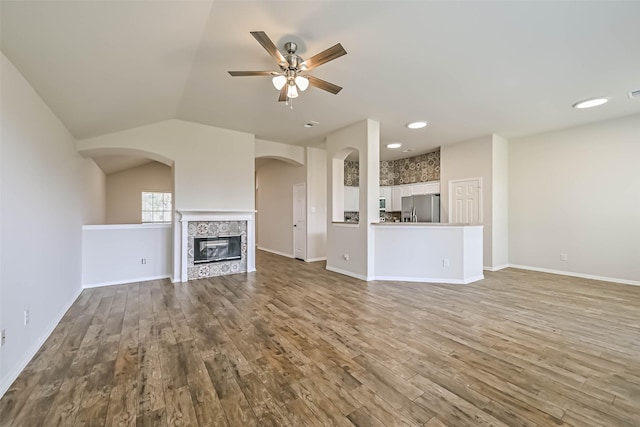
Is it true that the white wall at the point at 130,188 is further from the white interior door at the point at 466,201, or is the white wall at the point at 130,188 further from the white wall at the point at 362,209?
the white interior door at the point at 466,201

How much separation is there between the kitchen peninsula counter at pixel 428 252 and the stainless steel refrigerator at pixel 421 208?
1.87 m

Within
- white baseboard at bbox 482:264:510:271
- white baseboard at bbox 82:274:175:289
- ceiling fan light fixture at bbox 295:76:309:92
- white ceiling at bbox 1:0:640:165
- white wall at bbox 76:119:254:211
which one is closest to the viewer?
white ceiling at bbox 1:0:640:165

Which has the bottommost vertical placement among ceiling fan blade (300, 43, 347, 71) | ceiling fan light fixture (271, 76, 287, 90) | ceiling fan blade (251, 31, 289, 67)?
ceiling fan light fixture (271, 76, 287, 90)

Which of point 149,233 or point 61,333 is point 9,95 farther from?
point 149,233

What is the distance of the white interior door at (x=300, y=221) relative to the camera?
6537mm

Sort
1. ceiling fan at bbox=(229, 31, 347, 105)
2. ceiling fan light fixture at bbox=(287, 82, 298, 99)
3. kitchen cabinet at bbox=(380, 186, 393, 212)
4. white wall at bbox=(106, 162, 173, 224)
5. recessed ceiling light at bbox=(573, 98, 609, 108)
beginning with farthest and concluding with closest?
1. kitchen cabinet at bbox=(380, 186, 393, 212)
2. white wall at bbox=(106, 162, 173, 224)
3. recessed ceiling light at bbox=(573, 98, 609, 108)
4. ceiling fan light fixture at bbox=(287, 82, 298, 99)
5. ceiling fan at bbox=(229, 31, 347, 105)

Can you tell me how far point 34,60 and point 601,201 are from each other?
25.8ft

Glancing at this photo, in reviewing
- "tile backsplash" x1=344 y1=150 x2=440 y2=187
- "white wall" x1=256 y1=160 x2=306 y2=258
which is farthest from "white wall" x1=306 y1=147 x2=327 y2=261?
"tile backsplash" x1=344 y1=150 x2=440 y2=187

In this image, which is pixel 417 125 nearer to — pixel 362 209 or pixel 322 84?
pixel 362 209

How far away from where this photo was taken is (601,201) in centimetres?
465

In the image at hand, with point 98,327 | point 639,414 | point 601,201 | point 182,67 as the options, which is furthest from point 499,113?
point 98,327

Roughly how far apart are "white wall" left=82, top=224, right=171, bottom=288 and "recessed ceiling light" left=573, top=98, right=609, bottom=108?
7.14 metres

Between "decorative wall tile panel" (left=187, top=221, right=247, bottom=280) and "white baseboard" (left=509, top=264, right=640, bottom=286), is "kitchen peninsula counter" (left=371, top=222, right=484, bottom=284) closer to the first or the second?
"white baseboard" (left=509, top=264, right=640, bottom=286)

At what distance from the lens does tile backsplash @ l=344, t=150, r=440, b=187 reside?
23.0 ft
